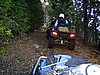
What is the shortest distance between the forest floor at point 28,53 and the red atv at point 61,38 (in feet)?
0.99

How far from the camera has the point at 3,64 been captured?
9867 mm

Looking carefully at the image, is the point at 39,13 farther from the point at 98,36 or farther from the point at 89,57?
the point at 89,57

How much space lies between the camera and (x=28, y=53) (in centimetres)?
1133

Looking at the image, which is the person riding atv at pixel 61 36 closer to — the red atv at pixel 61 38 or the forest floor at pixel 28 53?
the red atv at pixel 61 38

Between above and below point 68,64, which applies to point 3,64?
below

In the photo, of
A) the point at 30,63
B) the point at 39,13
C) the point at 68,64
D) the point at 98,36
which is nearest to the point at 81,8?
the point at 98,36

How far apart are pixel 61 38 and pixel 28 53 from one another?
198cm

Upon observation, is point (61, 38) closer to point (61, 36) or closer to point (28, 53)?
point (61, 36)

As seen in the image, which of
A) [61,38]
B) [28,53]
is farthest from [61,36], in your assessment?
[28,53]

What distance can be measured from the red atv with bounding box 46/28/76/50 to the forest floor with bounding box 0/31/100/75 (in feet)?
0.99

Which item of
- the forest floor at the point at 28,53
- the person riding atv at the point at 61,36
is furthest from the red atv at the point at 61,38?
the forest floor at the point at 28,53

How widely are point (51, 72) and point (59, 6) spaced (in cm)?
939

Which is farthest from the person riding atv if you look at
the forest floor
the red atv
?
the forest floor

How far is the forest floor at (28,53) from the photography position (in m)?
9.55
